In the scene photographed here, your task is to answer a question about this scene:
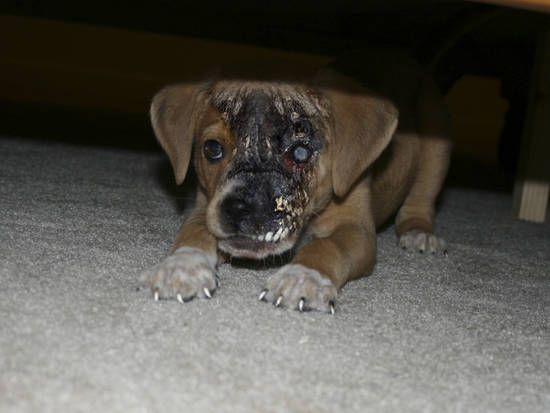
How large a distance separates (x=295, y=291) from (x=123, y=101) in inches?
248

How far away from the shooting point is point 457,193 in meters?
5.35

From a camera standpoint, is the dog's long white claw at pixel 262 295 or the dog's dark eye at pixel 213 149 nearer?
the dog's long white claw at pixel 262 295

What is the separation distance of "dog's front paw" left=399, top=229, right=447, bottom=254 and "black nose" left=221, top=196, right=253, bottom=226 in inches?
52.0

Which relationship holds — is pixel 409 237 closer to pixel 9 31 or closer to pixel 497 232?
pixel 497 232

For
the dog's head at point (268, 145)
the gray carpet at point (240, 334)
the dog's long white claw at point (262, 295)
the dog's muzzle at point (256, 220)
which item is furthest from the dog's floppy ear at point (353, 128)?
the dog's long white claw at point (262, 295)

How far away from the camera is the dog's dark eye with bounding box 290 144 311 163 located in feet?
8.98

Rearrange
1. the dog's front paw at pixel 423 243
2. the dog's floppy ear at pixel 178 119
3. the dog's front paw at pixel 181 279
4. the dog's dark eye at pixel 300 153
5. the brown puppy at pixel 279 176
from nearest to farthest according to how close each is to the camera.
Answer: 1. the dog's front paw at pixel 181 279
2. the brown puppy at pixel 279 176
3. the dog's dark eye at pixel 300 153
4. the dog's floppy ear at pixel 178 119
5. the dog's front paw at pixel 423 243

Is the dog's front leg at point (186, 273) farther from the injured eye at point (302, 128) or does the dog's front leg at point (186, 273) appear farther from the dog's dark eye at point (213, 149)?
the injured eye at point (302, 128)

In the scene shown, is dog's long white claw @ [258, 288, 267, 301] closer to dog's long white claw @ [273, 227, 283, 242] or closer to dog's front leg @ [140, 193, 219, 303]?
dog's front leg @ [140, 193, 219, 303]

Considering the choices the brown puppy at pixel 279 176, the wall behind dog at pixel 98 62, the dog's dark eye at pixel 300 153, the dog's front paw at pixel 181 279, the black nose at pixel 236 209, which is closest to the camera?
the dog's front paw at pixel 181 279

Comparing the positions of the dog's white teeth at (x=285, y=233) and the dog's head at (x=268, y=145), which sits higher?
the dog's head at (x=268, y=145)

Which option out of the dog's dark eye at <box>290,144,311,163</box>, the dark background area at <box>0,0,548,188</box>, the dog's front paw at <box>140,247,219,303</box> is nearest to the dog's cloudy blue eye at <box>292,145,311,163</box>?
the dog's dark eye at <box>290,144,311,163</box>

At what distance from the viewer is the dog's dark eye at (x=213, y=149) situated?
279 cm

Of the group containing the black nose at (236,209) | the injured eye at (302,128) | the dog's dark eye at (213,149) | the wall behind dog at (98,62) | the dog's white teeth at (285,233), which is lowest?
the wall behind dog at (98,62)
